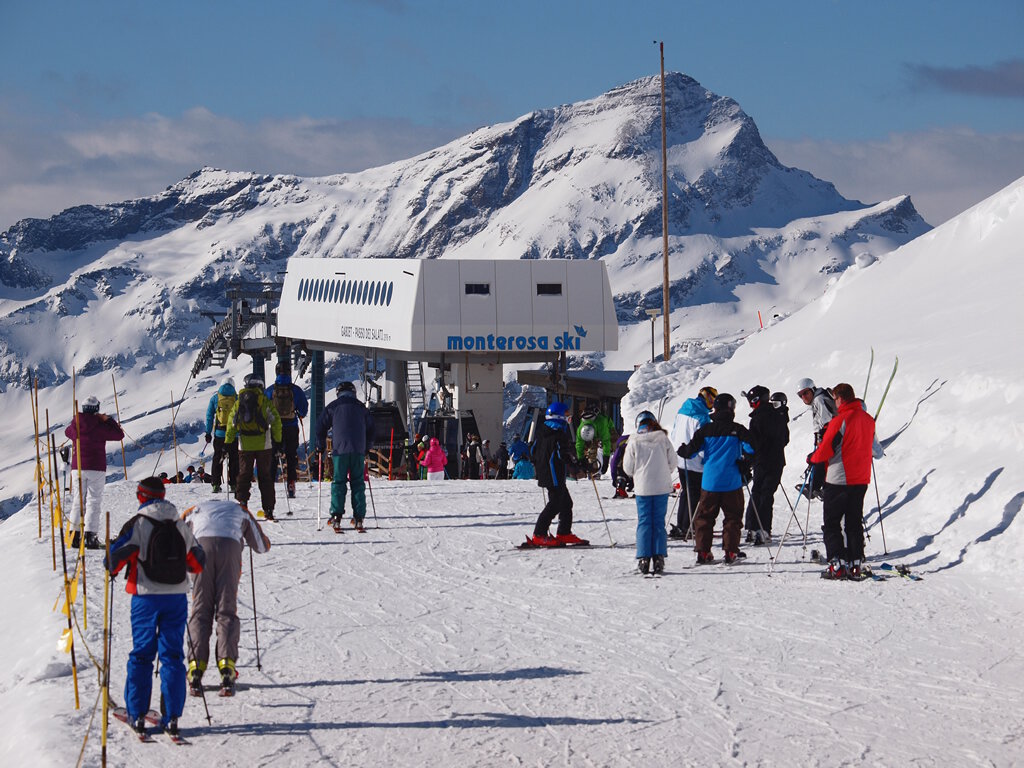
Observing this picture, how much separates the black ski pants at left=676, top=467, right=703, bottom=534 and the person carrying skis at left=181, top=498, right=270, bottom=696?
6380mm

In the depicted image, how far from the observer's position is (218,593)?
7625mm

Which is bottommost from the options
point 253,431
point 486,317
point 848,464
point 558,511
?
point 558,511

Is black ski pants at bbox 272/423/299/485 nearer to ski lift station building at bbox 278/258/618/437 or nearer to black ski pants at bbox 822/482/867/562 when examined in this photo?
black ski pants at bbox 822/482/867/562

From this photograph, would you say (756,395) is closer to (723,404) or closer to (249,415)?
(723,404)

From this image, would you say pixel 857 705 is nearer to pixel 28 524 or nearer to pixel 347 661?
pixel 347 661

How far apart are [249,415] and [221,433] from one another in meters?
2.66

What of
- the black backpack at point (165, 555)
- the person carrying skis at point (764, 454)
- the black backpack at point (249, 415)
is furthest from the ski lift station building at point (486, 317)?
the black backpack at point (165, 555)

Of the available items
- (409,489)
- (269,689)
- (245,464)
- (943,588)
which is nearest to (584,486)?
(409,489)

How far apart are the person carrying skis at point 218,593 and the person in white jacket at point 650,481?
14.7 feet

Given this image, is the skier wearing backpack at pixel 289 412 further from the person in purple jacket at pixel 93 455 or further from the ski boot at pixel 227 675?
the ski boot at pixel 227 675

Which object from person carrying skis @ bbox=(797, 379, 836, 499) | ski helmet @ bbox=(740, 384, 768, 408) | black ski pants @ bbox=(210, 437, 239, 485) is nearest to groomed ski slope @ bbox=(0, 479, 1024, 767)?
person carrying skis @ bbox=(797, 379, 836, 499)

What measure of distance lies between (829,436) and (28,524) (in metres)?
10.2

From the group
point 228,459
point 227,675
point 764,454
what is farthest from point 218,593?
point 228,459

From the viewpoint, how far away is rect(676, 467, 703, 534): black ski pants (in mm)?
13219
